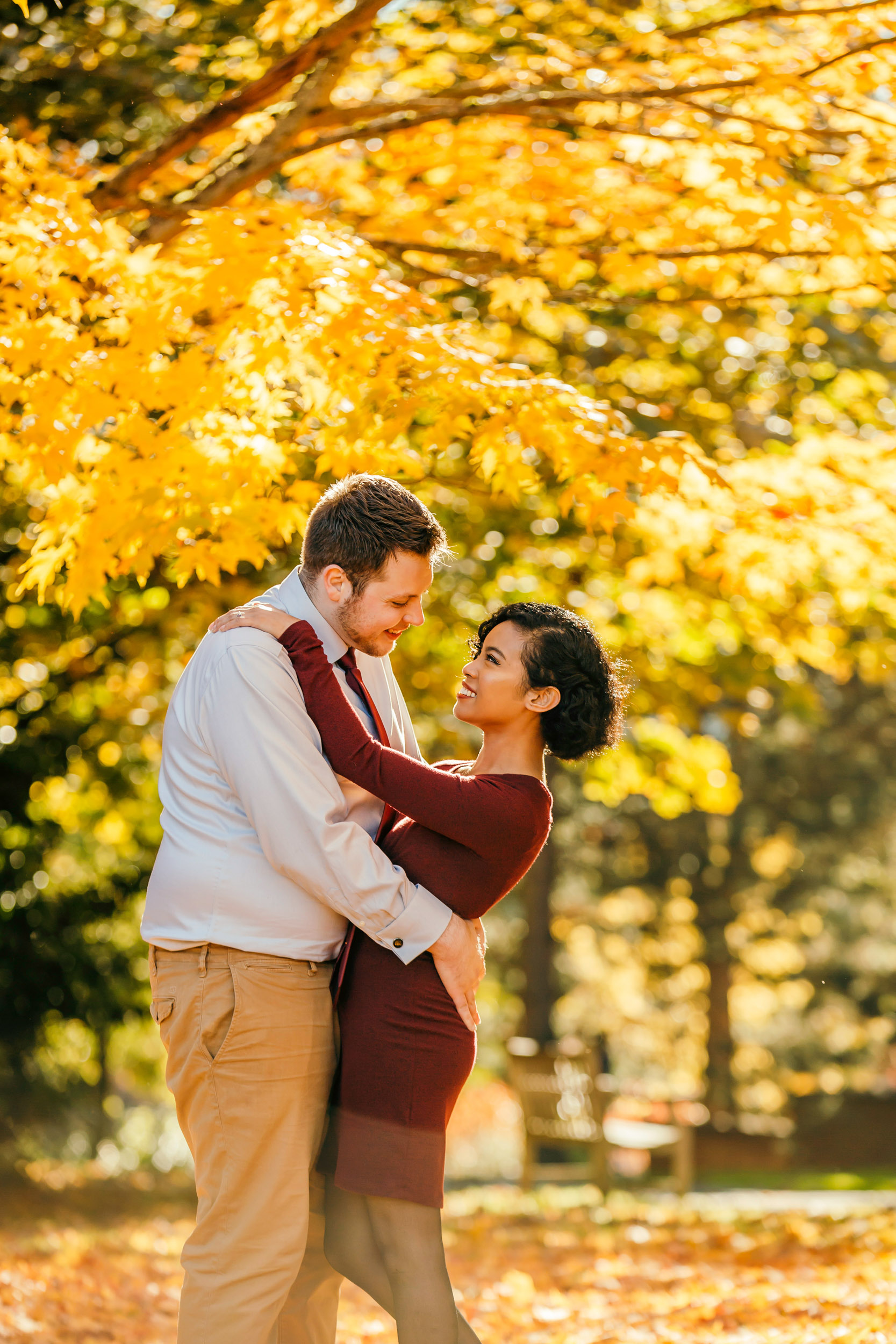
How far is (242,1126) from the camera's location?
2666mm

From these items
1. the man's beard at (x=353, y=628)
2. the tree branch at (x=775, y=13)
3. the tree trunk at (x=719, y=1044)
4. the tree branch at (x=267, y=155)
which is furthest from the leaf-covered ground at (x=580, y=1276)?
the tree trunk at (x=719, y=1044)

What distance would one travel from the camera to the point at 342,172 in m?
6.34

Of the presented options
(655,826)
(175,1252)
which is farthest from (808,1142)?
(175,1252)

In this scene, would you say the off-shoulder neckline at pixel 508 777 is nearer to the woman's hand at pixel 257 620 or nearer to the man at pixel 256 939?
the man at pixel 256 939

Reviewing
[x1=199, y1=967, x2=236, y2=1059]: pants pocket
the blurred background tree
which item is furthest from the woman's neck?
the blurred background tree

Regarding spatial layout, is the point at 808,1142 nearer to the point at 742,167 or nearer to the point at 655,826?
the point at 655,826

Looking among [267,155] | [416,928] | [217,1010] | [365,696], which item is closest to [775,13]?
[267,155]

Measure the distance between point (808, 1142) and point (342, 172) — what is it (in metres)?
13.5

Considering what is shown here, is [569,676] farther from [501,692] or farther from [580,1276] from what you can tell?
[580,1276]

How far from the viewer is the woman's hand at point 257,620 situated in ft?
9.31

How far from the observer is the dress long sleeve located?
9.06ft

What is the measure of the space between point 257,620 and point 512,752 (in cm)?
71

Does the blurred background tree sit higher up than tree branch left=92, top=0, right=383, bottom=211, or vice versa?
tree branch left=92, top=0, right=383, bottom=211

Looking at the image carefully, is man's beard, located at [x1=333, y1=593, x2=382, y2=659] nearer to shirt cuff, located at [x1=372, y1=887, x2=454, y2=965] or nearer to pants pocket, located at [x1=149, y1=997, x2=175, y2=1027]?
shirt cuff, located at [x1=372, y1=887, x2=454, y2=965]
